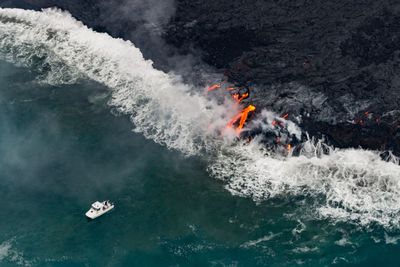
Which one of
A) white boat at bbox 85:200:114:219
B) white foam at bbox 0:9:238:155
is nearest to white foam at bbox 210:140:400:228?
white foam at bbox 0:9:238:155

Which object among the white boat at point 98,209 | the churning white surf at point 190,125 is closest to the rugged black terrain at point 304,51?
the churning white surf at point 190,125

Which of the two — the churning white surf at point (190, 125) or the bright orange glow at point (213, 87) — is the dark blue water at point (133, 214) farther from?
the bright orange glow at point (213, 87)

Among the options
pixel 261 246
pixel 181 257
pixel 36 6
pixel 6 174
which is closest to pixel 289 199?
pixel 261 246

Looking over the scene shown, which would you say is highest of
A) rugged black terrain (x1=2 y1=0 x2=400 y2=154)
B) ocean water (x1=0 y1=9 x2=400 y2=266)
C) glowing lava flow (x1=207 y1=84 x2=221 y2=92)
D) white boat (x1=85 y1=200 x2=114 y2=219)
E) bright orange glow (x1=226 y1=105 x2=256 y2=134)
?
rugged black terrain (x1=2 y1=0 x2=400 y2=154)

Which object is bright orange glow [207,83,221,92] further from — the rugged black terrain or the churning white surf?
the rugged black terrain

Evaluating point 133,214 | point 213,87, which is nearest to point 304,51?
point 213,87

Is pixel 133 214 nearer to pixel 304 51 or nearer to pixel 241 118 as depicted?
pixel 241 118
